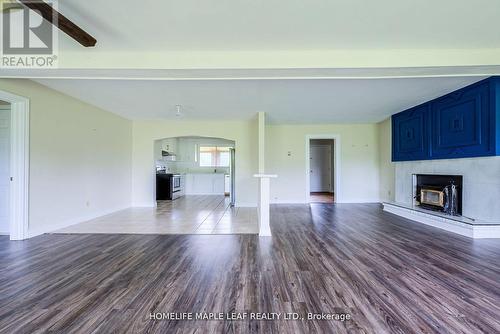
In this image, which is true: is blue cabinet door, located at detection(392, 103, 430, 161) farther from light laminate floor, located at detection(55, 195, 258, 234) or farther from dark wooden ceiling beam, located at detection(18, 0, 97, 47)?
dark wooden ceiling beam, located at detection(18, 0, 97, 47)

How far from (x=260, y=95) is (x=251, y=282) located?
3.20 m

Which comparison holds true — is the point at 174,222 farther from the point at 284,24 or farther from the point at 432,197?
the point at 432,197

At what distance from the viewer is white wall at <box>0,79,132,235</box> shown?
12.4ft

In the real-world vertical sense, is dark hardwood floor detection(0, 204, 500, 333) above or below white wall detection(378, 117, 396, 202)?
below

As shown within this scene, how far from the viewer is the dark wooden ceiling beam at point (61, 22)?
2016 mm

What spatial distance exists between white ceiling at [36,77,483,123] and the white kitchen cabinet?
3.71 m

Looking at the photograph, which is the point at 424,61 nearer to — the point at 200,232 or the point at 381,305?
the point at 381,305

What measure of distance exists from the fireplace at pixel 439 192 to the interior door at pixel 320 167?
476cm

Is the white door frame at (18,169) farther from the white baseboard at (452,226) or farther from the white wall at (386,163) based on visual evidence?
the white wall at (386,163)

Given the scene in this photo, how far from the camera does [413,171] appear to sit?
5.58 metres

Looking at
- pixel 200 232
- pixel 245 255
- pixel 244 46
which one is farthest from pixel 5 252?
pixel 244 46

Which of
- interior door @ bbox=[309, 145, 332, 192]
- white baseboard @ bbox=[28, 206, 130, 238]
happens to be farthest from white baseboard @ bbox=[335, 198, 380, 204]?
white baseboard @ bbox=[28, 206, 130, 238]

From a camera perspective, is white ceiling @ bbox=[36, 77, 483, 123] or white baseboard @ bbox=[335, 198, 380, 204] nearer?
white ceiling @ bbox=[36, 77, 483, 123]

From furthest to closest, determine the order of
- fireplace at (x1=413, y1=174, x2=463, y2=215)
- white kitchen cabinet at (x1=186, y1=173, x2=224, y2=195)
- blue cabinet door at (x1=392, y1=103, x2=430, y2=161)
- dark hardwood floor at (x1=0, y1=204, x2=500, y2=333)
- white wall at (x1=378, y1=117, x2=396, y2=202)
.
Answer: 1. white kitchen cabinet at (x1=186, y1=173, x2=224, y2=195)
2. white wall at (x1=378, y1=117, x2=396, y2=202)
3. blue cabinet door at (x1=392, y1=103, x2=430, y2=161)
4. fireplace at (x1=413, y1=174, x2=463, y2=215)
5. dark hardwood floor at (x1=0, y1=204, x2=500, y2=333)
